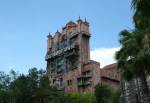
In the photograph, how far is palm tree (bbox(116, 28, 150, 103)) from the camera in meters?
21.9

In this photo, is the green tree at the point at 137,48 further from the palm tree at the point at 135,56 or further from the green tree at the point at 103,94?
the green tree at the point at 103,94

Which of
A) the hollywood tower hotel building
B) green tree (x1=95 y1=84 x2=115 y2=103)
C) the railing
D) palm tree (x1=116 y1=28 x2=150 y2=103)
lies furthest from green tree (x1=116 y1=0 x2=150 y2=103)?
the railing

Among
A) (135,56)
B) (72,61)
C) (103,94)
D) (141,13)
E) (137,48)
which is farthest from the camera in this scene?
(72,61)

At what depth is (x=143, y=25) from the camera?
71.3 ft

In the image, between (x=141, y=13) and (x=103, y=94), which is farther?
(x=103, y=94)

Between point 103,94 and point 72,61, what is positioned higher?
point 72,61

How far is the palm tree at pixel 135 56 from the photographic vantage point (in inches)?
861

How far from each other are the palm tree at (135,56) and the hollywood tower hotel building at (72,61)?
55300mm

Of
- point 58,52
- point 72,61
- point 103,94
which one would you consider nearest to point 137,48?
point 103,94

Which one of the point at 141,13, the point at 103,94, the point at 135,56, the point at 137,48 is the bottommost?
the point at 103,94

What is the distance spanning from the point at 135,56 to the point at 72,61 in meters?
67.7

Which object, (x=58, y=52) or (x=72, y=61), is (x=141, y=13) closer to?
(x=72, y=61)

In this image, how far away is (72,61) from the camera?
302ft

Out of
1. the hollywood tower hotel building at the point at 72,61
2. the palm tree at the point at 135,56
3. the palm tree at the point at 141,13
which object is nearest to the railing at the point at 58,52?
the hollywood tower hotel building at the point at 72,61
